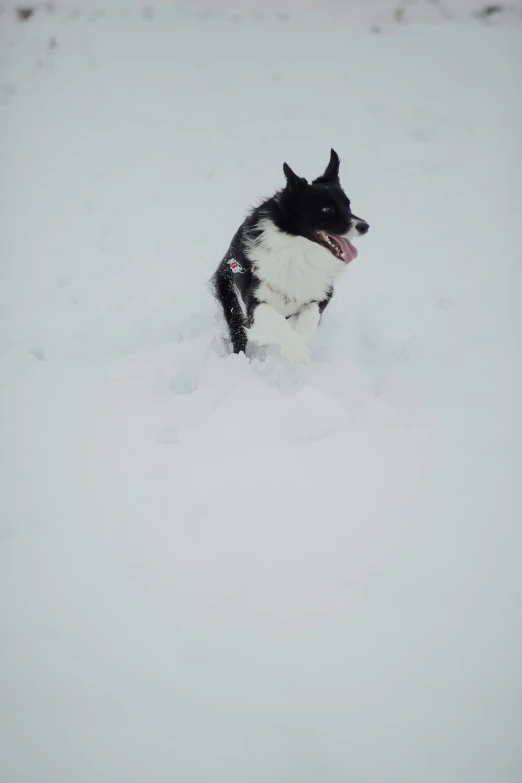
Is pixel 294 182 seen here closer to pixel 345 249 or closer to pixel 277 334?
pixel 345 249

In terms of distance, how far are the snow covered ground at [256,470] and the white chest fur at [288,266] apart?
0.49m

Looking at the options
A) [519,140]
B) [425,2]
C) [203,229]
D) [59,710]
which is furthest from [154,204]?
[59,710]

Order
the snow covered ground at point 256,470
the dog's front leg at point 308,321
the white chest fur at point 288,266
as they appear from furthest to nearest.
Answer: the dog's front leg at point 308,321 → the white chest fur at point 288,266 → the snow covered ground at point 256,470

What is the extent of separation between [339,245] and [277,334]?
2.30ft

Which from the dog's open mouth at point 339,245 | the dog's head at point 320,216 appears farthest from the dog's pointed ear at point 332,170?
the dog's open mouth at point 339,245

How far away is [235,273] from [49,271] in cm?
232

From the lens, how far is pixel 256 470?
9.16 ft

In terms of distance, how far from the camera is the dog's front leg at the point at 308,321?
12.4 feet

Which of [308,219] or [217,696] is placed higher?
[308,219]

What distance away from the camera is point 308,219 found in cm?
356

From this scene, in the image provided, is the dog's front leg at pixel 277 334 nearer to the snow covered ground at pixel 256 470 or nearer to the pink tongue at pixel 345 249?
the snow covered ground at pixel 256 470

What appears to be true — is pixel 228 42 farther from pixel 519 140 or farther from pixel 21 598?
pixel 21 598

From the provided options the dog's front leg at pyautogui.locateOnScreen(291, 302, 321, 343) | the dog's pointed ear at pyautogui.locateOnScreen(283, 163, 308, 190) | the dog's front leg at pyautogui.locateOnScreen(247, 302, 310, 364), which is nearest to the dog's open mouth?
the dog's pointed ear at pyautogui.locateOnScreen(283, 163, 308, 190)

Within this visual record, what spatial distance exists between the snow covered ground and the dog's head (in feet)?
2.69
